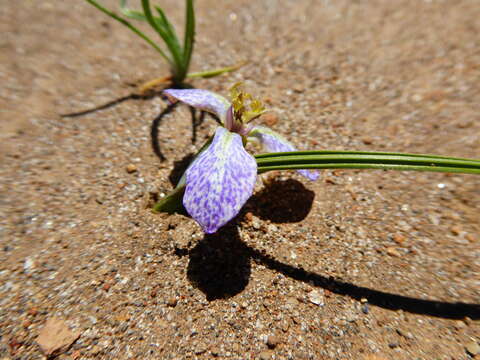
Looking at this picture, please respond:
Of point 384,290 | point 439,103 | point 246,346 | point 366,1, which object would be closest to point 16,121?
point 246,346

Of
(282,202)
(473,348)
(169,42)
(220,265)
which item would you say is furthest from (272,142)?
(473,348)

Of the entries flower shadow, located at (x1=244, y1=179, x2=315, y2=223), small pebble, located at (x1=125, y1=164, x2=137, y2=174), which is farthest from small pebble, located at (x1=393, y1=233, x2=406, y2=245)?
small pebble, located at (x1=125, y1=164, x2=137, y2=174)

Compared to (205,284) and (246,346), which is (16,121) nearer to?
(205,284)

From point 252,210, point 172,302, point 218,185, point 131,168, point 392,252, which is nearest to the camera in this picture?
point 218,185

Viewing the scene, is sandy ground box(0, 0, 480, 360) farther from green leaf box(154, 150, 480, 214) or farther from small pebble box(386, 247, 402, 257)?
green leaf box(154, 150, 480, 214)

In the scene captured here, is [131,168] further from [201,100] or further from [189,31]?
[189,31]

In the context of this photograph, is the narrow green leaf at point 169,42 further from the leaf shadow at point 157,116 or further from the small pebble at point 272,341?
the small pebble at point 272,341

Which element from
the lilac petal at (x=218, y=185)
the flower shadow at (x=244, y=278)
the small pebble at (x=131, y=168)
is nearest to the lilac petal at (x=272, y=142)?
the lilac petal at (x=218, y=185)

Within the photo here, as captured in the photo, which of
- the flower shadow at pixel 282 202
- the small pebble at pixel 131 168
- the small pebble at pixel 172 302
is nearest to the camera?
the small pebble at pixel 172 302
